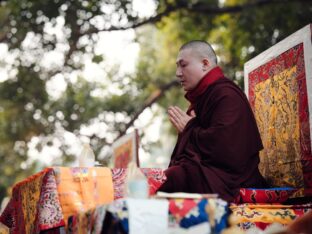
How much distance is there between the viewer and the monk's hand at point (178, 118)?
4.14 m

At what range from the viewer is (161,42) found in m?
20.8

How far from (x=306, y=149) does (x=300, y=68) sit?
2.24ft

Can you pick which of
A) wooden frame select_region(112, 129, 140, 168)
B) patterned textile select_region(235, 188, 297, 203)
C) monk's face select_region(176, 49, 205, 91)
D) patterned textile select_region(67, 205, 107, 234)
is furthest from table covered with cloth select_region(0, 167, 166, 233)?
wooden frame select_region(112, 129, 140, 168)

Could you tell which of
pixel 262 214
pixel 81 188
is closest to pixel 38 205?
pixel 81 188

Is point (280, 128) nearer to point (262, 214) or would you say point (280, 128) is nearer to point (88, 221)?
point (262, 214)

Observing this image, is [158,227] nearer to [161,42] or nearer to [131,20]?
[131,20]

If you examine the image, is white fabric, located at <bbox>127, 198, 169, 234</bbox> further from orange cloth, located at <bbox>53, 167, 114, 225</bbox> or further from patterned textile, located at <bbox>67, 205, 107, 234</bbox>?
orange cloth, located at <bbox>53, 167, 114, 225</bbox>

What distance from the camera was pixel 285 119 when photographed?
458 cm

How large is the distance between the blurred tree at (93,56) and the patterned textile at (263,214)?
20.3ft

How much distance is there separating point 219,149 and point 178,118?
58 centimetres

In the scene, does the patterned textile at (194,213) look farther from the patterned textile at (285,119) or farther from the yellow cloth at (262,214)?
the patterned textile at (285,119)

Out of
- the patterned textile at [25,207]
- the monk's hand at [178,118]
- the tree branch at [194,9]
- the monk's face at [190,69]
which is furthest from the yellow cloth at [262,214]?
the tree branch at [194,9]

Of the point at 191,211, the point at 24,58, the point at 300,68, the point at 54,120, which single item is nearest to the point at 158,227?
the point at 191,211

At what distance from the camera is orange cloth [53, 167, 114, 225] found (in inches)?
151
